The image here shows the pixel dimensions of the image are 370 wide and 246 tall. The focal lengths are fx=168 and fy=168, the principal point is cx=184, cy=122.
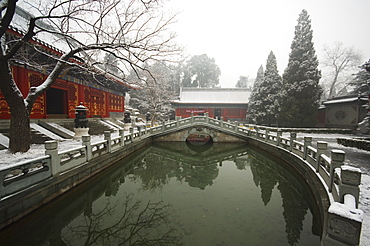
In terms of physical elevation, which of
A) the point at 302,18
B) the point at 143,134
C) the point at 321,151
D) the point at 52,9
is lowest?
the point at 143,134

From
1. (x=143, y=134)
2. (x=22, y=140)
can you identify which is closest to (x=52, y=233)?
(x=22, y=140)

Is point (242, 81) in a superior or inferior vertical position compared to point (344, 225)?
superior

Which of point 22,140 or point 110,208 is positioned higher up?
point 22,140

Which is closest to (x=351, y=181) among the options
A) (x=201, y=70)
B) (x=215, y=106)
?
(x=215, y=106)

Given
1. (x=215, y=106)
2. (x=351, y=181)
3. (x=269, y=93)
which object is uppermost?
(x=269, y=93)

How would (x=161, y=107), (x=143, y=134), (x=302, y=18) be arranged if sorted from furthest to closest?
(x=161, y=107) → (x=302, y=18) → (x=143, y=134)

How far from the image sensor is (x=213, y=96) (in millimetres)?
32750

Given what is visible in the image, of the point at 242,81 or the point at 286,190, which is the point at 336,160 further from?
the point at 242,81

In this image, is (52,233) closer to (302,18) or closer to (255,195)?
(255,195)

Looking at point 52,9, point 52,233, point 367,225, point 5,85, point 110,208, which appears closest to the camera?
point 367,225

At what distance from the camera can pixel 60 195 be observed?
512 cm

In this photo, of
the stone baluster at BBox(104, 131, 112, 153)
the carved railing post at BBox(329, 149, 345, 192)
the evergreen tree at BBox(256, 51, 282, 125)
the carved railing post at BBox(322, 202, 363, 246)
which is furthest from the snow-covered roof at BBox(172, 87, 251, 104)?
the carved railing post at BBox(322, 202, 363, 246)

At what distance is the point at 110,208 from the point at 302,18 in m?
26.4

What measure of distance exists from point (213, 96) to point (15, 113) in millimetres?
29396
